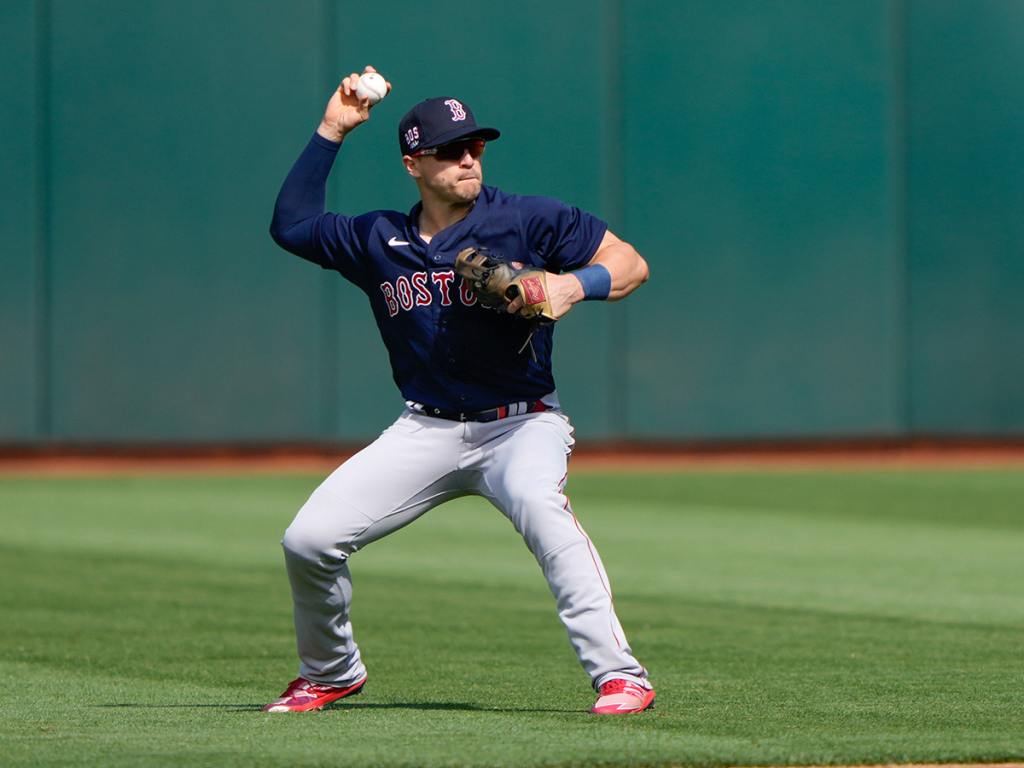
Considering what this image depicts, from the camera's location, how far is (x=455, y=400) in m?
Answer: 6.60

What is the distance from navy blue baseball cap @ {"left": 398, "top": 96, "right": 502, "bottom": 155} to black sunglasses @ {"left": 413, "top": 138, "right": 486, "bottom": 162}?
0.06 feet

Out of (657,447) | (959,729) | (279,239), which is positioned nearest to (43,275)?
(657,447)

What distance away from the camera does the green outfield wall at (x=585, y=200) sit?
68.3ft

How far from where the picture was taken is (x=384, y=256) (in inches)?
262

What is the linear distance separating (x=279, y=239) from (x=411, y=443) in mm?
923

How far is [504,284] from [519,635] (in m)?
3.34

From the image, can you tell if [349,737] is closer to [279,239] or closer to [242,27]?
[279,239]

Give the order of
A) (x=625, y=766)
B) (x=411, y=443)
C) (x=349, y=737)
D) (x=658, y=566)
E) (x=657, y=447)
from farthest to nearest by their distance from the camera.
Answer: (x=657, y=447)
(x=658, y=566)
(x=411, y=443)
(x=349, y=737)
(x=625, y=766)

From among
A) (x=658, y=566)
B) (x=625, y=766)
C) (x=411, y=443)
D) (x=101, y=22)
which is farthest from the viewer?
(x=101, y=22)

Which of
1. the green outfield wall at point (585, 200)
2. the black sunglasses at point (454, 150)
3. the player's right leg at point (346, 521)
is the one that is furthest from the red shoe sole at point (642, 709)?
the green outfield wall at point (585, 200)

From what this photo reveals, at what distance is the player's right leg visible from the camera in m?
6.43

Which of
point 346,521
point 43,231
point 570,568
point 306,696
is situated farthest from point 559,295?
point 43,231

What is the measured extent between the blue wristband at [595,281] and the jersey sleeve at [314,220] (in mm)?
859

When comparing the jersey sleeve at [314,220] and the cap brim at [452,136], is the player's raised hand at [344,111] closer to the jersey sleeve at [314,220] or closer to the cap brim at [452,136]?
the jersey sleeve at [314,220]
